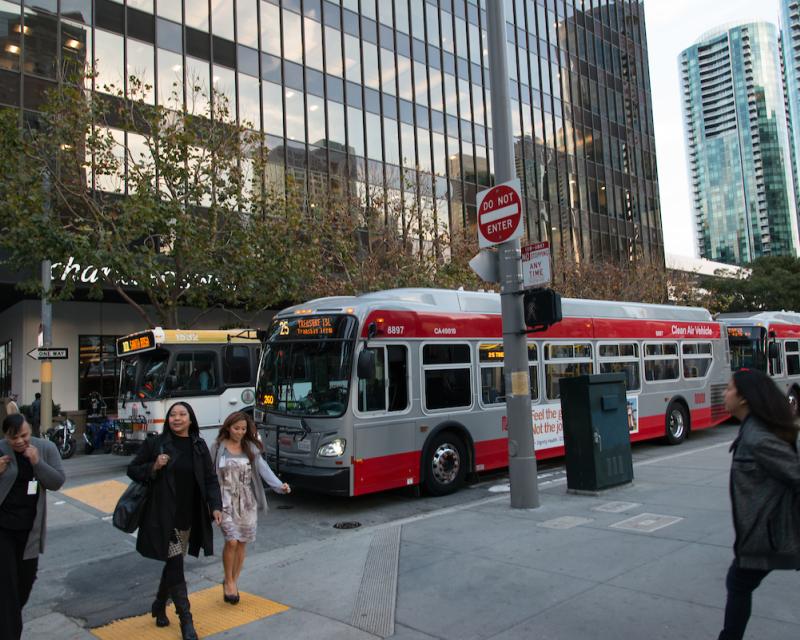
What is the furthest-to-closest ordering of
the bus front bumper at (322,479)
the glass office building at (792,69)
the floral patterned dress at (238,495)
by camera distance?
1. the glass office building at (792,69)
2. the bus front bumper at (322,479)
3. the floral patterned dress at (238,495)

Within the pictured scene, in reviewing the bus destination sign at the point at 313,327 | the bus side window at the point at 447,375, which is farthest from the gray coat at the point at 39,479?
the bus side window at the point at 447,375

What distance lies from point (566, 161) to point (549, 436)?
→ 3246 centimetres

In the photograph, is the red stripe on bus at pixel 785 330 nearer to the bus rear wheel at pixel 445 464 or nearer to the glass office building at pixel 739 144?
the bus rear wheel at pixel 445 464

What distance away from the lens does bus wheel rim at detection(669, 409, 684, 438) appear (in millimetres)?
14477

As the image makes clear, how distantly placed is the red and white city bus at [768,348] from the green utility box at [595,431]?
1177 centimetres

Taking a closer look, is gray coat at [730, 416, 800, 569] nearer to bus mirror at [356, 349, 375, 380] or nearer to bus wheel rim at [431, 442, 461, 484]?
bus mirror at [356, 349, 375, 380]

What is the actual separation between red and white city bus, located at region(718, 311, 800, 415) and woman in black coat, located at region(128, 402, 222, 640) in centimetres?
1796

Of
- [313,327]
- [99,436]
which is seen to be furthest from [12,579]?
[99,436]

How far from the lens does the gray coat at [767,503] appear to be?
10.9ft

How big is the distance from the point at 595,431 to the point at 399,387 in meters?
2.80

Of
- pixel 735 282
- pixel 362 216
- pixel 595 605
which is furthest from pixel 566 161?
pixel 595 605

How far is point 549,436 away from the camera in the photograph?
38.3 feet

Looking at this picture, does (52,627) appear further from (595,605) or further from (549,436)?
(549,436)

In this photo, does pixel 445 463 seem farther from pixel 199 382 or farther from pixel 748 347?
pixel 748 347
